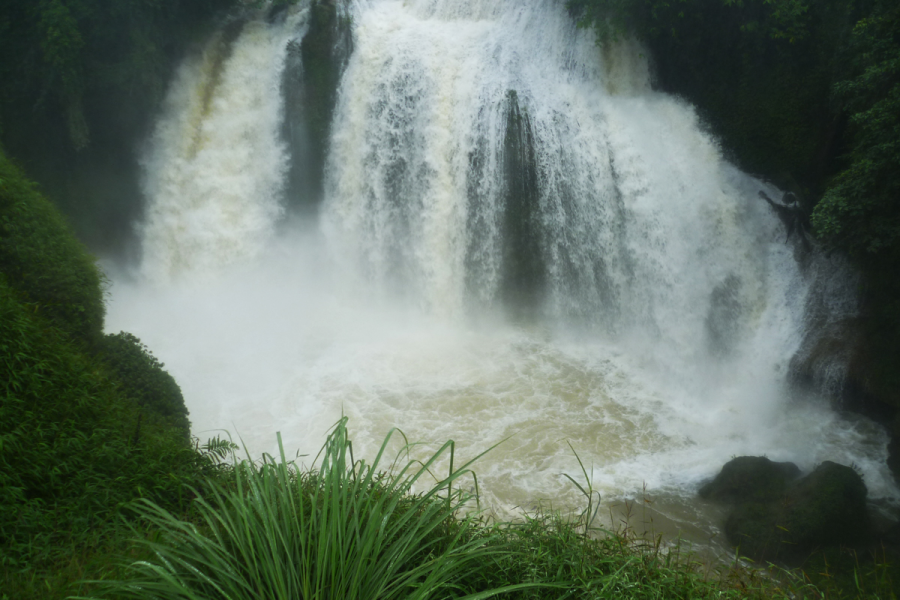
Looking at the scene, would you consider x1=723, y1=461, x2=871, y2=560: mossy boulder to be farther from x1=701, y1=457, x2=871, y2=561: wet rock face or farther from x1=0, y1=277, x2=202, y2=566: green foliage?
x1=0, y1=277, x2=202, y2=566: green foliage

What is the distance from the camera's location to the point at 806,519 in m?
7.27

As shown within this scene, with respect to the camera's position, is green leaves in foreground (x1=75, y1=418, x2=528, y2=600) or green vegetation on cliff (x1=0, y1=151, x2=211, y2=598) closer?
green leaves in foreground (x1=75, y1=418, x2=528, y2=600)

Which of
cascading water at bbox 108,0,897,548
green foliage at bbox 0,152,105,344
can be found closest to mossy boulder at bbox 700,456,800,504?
cascading water at bbox 108,0,897,548

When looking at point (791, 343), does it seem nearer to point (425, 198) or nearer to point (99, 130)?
point (425, 198)

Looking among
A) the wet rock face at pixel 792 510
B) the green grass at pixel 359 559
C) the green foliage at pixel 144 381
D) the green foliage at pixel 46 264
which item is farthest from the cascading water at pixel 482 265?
the green grass at pixel 359 559

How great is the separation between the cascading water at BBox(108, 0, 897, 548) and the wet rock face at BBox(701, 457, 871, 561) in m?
0.79

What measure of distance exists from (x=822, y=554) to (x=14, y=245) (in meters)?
10.5

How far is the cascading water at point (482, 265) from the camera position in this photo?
9.74m

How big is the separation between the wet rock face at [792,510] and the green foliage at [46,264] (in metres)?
8.69

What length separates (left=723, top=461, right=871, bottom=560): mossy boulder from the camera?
7223 millimetres

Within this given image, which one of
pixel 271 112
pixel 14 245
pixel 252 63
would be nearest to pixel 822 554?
pixel 14 245

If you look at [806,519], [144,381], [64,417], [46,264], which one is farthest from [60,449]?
[806,519]

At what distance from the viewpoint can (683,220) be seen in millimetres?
11148

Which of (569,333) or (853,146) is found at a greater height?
(853,146)
